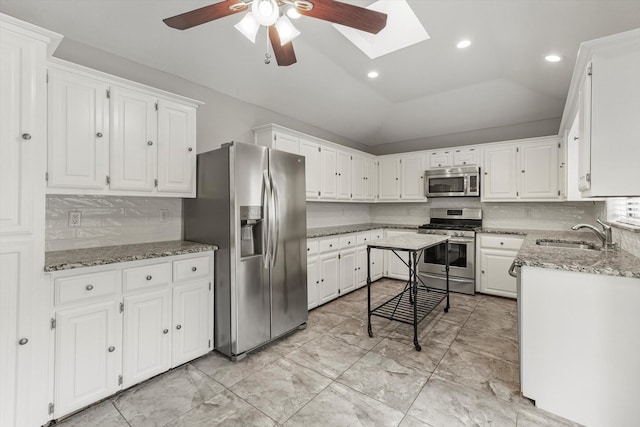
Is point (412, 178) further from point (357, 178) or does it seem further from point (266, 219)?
point (266, 219)

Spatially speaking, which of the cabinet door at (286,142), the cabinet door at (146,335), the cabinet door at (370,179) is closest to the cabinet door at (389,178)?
the cabinet door at (370,179)

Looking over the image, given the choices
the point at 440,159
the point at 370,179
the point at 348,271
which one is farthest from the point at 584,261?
the point at 370,179

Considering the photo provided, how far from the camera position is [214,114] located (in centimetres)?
335

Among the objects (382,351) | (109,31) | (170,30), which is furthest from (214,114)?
(382,351)

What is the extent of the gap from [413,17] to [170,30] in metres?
2.27

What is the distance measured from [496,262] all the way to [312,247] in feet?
9.04

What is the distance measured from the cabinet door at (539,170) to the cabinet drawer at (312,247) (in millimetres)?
3179

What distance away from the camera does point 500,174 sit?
448 cm

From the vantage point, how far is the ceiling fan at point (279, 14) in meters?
1.55

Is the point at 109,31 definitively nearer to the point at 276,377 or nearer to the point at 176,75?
the point at 176,75

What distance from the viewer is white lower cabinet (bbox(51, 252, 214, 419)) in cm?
185

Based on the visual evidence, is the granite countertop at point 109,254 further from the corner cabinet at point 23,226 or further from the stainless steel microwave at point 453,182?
the stainless steel microwave at point 453,182

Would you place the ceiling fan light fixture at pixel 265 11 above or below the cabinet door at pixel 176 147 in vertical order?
above

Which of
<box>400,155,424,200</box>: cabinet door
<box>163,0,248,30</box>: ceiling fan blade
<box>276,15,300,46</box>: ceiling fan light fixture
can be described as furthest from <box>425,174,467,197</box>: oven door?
<box>163,0,248,30</box>: ceiling fan blade
